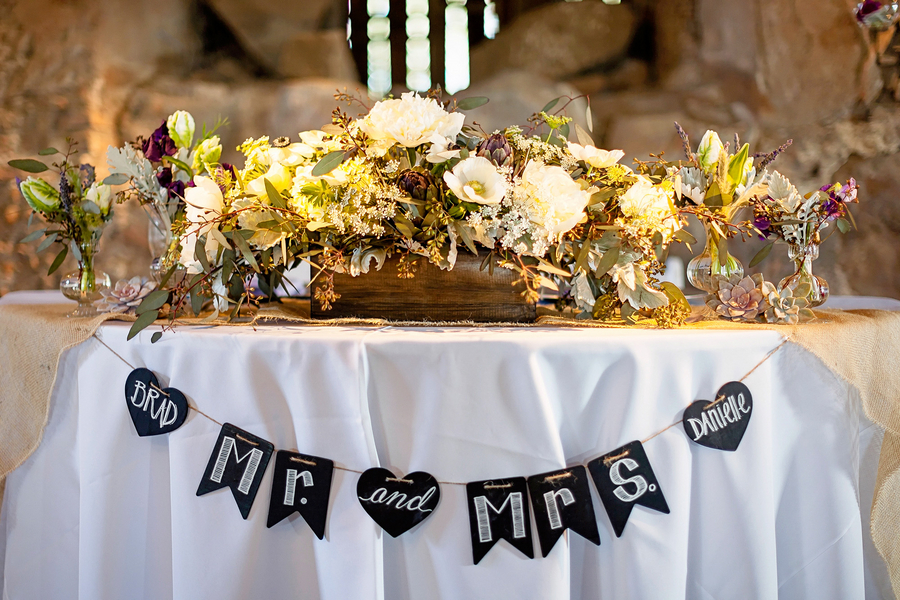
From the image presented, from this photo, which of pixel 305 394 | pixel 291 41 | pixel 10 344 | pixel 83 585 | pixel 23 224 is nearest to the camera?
pixel 305 394

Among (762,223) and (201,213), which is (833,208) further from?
(201,213)

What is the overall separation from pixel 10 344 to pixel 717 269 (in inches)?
49.2

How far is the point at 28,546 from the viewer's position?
3.30ft

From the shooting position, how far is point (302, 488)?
2.62ft

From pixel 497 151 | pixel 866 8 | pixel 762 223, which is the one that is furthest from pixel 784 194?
pixel 866 8

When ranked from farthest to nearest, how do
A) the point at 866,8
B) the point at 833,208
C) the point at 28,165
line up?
the point at 866,8, the point at 28,165, the point at 833,208

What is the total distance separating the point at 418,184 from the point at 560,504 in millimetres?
505

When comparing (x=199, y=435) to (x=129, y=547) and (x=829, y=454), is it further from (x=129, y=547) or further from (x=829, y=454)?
(x=829, y=454)

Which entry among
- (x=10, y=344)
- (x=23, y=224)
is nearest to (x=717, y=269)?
(x=10, y=344)

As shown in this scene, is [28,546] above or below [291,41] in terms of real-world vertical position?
below

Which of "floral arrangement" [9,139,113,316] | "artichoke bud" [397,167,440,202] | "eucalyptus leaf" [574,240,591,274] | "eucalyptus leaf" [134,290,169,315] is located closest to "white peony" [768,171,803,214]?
"eucalyptus leaf" [574,240,591,274]

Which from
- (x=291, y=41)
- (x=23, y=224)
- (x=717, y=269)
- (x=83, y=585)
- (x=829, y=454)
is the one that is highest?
(x=291, y=41)

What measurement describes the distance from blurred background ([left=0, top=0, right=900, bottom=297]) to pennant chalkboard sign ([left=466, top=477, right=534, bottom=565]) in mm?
2339

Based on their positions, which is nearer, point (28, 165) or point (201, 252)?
point (201, 252)
